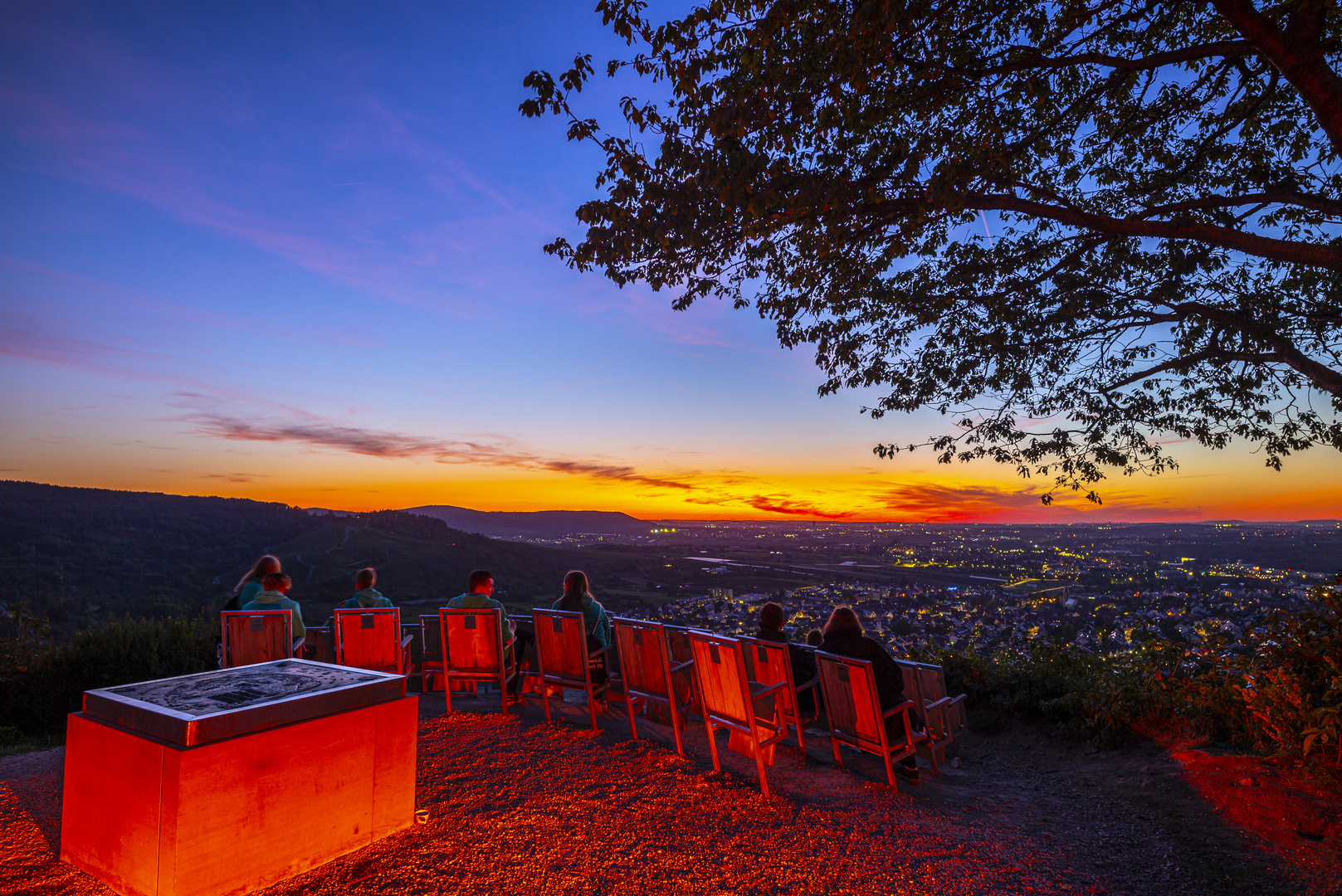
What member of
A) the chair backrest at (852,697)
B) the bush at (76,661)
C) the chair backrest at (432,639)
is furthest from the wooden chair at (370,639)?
the chair backrest at (852,697)

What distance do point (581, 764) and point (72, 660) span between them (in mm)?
7135

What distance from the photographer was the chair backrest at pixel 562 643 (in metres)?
5.75

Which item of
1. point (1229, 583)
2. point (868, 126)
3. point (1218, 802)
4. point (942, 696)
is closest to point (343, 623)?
point (942, 696)

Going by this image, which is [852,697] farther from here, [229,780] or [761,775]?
[229,780]

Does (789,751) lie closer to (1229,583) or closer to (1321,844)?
(1321,844)

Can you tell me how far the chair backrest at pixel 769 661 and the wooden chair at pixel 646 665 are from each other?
583 mm

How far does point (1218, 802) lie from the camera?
460cm

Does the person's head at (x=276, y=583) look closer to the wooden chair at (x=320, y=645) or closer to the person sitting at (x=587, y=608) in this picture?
the wooden chair at (x=320, y=645)

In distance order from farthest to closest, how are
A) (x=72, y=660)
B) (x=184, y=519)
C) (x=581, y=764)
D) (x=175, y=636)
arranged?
(x=184, y=519), (x=175, y=636), (x=72, y=660), (x=581, y=764)

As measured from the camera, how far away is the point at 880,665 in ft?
16.8

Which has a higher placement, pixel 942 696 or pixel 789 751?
pixel 942 696

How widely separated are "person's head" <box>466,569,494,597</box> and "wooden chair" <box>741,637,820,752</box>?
10.3 feet

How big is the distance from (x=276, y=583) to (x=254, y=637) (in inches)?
32.8

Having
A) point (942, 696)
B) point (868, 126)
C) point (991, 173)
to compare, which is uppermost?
point (868, 126)
